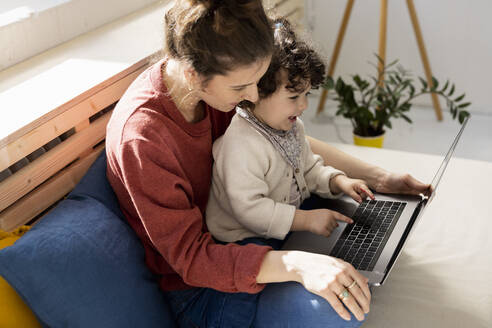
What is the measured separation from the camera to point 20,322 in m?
1.10

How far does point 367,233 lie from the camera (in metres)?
1.39

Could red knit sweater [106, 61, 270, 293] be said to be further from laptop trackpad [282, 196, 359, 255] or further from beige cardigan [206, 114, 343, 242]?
laptop trackpad [282, 196, 359, 255]

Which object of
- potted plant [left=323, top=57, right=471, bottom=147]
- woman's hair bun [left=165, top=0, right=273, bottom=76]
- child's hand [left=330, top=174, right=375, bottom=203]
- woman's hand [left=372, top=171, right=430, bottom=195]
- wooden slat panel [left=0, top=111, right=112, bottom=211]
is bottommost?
potted plant [left=323, top=57, right=471, bottom=147]

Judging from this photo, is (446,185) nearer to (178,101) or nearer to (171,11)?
(178,101)

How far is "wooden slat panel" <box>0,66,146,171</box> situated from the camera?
4.04 feet

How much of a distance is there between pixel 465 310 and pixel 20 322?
96 centimetres

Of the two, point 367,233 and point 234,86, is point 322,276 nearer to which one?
point 367,233

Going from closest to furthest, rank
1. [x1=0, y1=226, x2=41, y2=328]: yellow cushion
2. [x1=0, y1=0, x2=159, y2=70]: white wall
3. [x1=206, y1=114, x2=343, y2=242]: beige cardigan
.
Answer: [x1=0, y1=226, x2=41, y2=328]: yellow cushion → [x1=206, y1=114, x2=343, y2=242]: beige cardigan → [x1=0, y1=0, x2=159, y2=70]: white wall

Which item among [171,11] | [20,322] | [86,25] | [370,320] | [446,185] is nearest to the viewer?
[20,322]

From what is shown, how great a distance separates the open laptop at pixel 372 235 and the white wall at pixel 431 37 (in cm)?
160

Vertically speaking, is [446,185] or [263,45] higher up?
[263,45]

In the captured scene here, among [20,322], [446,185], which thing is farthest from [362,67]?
[20,322]

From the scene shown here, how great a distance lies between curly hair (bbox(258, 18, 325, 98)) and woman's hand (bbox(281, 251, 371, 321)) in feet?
1.41

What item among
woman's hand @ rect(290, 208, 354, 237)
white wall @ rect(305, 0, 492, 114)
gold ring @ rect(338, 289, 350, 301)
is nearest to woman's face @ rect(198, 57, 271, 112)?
woman's hand @ rect(290, 208, 354, 237)
